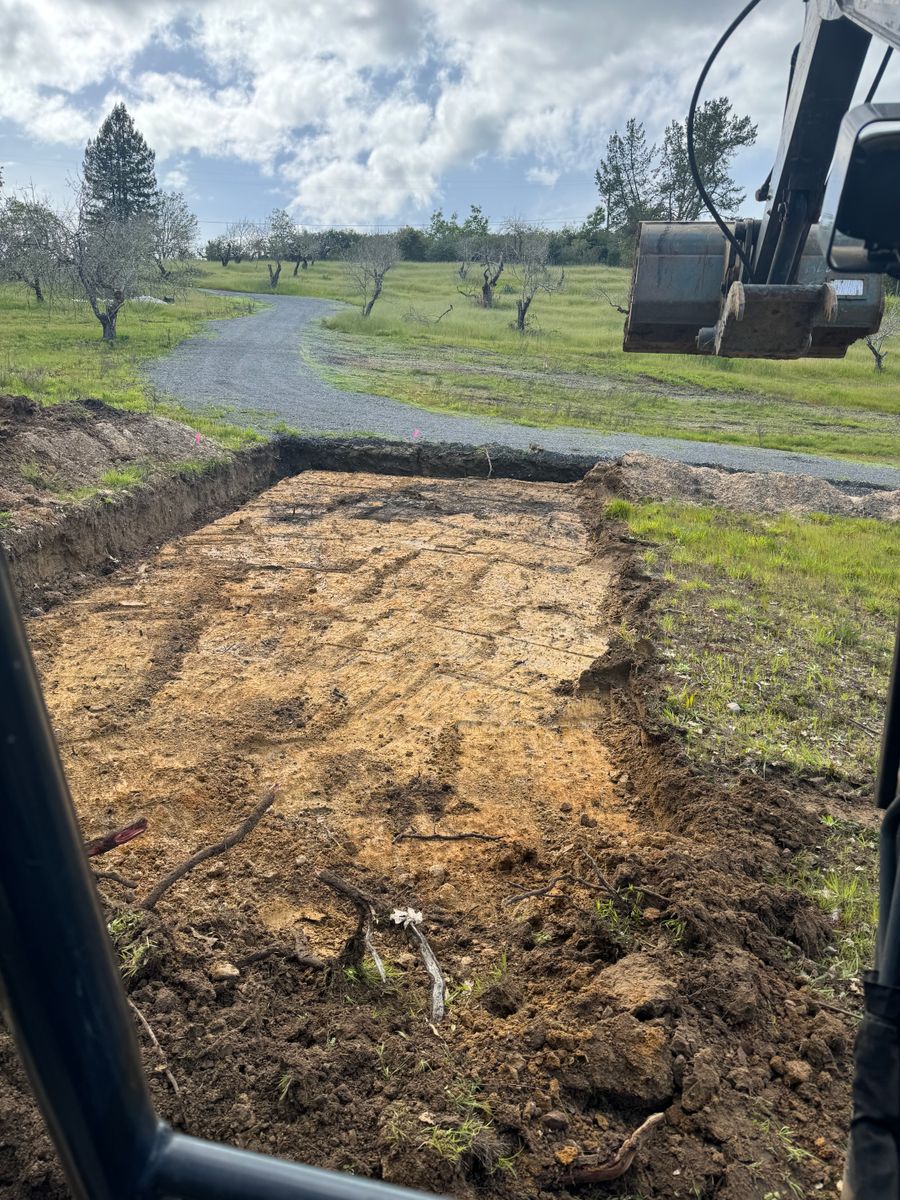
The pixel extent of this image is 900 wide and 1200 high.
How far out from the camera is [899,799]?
1085mm

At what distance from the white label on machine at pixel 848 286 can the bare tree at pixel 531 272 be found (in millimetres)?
38157

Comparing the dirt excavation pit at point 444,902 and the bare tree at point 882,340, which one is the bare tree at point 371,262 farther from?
the dirt excavation pit at point 444,902

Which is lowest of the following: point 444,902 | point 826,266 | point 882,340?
point 444,902

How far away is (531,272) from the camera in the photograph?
43625mm

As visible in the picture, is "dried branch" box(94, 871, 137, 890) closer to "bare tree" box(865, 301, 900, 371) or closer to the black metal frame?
the black metal frame

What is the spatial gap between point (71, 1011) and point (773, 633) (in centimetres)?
688

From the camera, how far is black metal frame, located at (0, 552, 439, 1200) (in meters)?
0.65

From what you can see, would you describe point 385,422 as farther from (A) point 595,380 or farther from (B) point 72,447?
(A) point 595,380

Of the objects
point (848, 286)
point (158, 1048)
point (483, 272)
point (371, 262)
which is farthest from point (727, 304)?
point (483, 272)

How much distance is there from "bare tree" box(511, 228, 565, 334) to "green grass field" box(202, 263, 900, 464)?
1.31 m

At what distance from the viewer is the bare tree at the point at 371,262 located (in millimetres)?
46938

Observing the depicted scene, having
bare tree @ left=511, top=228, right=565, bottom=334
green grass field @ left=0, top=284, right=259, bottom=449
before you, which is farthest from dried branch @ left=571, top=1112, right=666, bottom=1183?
bare tree @ left=511, top=228, right=565, bottom=334

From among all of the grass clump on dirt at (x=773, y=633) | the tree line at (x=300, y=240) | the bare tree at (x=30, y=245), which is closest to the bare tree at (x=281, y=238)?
the tree line at (x=300, y=240)

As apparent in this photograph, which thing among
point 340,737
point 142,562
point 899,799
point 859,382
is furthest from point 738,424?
point 899,799
